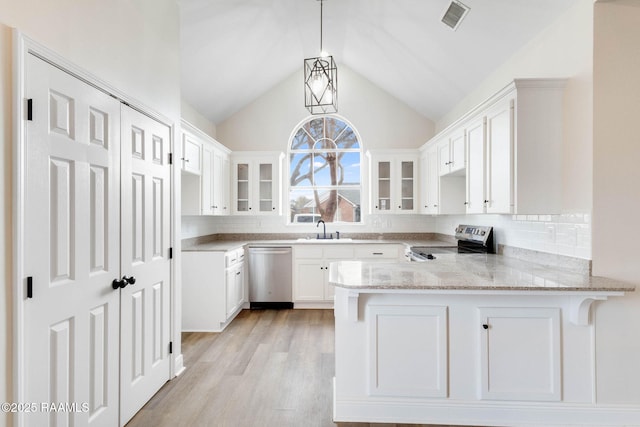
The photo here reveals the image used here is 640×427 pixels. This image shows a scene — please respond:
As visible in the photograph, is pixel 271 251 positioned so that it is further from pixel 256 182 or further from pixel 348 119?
pixel 348 119

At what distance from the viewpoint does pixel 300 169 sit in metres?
5.48

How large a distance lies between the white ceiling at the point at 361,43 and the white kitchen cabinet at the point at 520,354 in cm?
213

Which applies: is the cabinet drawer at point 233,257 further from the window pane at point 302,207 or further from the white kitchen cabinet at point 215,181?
the window pane at point 302,207

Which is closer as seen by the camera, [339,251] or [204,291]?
[204,291]

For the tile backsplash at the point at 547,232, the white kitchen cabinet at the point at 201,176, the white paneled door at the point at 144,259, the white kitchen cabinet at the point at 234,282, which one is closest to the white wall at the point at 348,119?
the white kitchen cabinet at the point at 201,176

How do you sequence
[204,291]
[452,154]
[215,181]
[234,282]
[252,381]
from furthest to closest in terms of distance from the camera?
1. [215,181]
2. [234,282]
3. [204,291]
4. [452,154]
5. [252,381]

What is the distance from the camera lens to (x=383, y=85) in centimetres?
512

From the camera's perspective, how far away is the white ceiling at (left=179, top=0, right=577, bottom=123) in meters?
2.85

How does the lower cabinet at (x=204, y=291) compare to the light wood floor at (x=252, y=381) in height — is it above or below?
above

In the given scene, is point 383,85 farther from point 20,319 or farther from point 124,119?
point 20,319

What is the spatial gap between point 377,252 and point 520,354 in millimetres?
2663

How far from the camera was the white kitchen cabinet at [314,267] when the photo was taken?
4.64 metres

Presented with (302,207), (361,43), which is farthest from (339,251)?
(361,43)

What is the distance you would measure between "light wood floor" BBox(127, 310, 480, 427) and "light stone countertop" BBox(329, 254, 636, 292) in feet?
3.05
